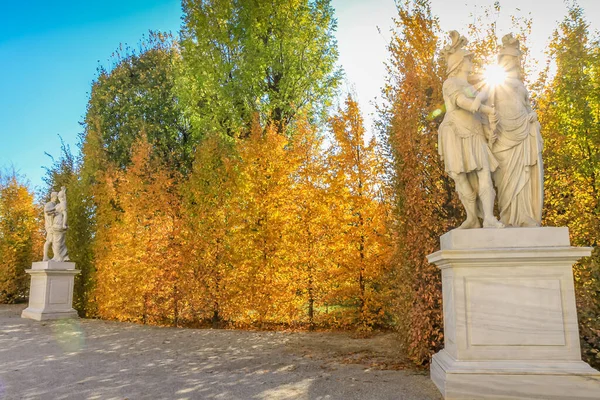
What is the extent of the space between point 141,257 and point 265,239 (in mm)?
3342

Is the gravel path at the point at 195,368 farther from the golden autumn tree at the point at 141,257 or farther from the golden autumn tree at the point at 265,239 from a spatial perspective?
the golden autumn tree at the point at 141,257

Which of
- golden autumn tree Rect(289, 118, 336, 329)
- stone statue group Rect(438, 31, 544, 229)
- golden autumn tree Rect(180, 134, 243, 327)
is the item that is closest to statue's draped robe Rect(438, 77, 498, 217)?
stone statue group Rect(438, 31, 544, 229)

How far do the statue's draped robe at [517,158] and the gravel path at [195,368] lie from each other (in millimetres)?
2062

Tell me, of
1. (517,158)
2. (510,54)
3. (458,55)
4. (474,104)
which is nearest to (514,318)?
(517,158)

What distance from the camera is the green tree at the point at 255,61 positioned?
12953mm

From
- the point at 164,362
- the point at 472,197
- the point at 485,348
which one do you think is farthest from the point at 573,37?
the point at 164,362

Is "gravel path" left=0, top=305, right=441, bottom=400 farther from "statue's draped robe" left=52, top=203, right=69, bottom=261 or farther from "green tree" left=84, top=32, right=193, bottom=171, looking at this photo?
"green tree" left=84, top=32, right=193, bottom=171

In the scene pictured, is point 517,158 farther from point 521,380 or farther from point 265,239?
point 265,239

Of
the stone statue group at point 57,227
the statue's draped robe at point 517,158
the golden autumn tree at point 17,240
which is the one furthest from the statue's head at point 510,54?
the golden autumn tree at point 17,240

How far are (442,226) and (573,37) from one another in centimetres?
839

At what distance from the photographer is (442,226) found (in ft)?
19.0

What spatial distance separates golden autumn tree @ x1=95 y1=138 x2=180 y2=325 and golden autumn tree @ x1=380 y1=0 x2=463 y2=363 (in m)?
6.22

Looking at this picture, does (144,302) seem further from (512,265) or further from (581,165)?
(581,165)

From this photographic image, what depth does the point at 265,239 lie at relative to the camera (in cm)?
975
